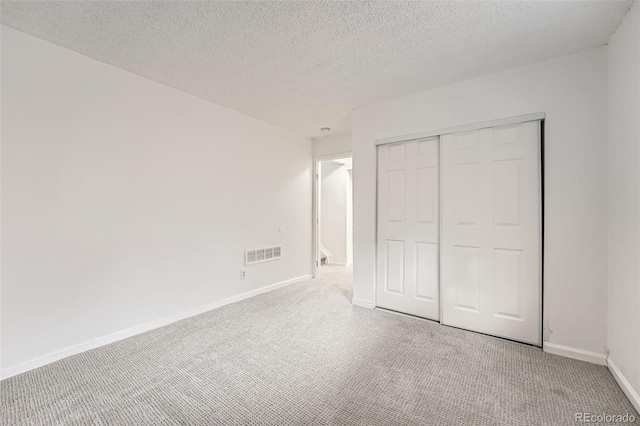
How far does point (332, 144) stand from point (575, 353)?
3898 mm

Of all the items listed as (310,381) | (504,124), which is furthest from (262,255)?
(504,124)

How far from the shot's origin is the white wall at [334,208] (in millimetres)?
6559

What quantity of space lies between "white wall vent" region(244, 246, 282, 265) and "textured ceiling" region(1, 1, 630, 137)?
2152 mm

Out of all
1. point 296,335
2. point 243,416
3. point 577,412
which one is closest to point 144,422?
point 243,416

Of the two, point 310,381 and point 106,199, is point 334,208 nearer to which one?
point 106,199

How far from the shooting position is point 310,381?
200 centimetres

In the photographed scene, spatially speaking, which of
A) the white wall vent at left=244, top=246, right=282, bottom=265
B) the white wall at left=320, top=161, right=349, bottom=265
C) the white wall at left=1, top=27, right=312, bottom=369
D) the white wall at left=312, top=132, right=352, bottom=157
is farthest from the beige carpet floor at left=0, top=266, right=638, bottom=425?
the white wall at left=320, top=161, right=349, bottom=265

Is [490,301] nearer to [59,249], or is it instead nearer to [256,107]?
[256,107]

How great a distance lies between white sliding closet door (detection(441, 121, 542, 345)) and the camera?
8.29ft

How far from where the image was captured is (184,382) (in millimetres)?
1991

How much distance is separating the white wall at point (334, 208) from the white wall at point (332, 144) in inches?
59.7

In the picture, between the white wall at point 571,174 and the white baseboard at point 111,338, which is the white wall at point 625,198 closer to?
the white wall at point 571,174

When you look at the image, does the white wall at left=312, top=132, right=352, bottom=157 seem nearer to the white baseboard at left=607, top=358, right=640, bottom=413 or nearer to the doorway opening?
the doorway opening

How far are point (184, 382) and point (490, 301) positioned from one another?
2.73 m
